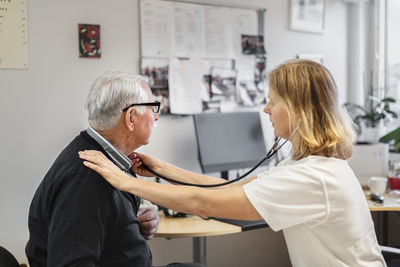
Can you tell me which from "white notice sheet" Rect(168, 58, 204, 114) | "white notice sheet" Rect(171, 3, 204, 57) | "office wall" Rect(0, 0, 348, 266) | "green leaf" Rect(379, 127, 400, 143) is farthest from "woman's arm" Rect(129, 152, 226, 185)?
"green leaf" Rect(379, 127, 400, 143)

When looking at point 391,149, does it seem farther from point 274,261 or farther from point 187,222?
point 187,222

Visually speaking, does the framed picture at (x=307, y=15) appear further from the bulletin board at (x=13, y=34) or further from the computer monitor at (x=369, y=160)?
the bulletin board at (x=13, y=34)

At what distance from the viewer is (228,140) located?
2.78 metres

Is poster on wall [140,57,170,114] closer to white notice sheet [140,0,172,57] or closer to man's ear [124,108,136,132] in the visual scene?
white notice sheet [140,0,172,57]

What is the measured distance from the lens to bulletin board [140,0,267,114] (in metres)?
2.70

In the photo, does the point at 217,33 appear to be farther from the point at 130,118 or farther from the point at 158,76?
the point at 130,118

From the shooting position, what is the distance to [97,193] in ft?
4.61

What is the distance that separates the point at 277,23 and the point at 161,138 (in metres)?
1.22

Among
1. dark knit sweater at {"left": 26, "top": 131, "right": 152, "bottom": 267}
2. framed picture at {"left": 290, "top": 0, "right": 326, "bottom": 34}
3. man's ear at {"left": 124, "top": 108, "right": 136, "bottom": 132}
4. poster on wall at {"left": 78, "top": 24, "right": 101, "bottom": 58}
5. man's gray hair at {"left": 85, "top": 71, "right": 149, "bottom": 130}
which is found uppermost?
framed picture at {"left": 290, "top": 0, "right": 326, "bottom": 34}

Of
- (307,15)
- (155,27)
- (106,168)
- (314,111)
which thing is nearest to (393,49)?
(307,15)

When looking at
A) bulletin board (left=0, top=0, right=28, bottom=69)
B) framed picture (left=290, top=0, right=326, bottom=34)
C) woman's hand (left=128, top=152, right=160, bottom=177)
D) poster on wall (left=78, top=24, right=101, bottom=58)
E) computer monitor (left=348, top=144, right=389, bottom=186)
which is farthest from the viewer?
framed picture (left=290, top=0, right=326, bottom=34)

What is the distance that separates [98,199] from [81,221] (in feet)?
0.28

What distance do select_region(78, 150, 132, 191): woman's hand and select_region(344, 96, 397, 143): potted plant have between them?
7.86 feet

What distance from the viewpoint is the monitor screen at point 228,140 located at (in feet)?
8.78
